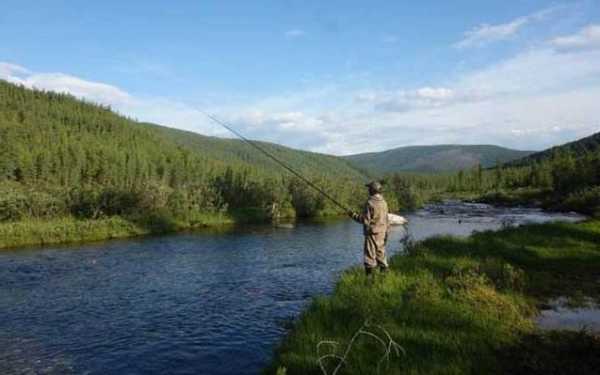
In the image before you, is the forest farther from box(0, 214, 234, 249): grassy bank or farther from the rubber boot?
the rubber boot

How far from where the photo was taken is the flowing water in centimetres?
1425

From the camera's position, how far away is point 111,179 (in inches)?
3925

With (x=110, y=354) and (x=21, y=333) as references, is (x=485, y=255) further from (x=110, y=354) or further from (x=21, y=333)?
(x=21, y=333)

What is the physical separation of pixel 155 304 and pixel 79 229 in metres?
32.0

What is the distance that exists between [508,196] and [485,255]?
99.6 meters

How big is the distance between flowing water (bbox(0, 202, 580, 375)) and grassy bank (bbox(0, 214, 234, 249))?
5707 millimetres

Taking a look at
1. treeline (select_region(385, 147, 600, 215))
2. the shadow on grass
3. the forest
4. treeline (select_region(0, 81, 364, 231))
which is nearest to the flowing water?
the shadow on grass

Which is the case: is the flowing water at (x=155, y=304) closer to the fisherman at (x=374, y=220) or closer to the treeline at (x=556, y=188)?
the fisherman at (x=374, y=220)

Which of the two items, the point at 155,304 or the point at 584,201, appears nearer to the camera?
the point at 155,304

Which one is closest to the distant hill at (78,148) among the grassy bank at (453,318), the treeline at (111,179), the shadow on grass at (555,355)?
the treeline at (111,179)

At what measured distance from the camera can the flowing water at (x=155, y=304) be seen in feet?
46.8

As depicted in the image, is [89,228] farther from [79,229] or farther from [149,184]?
[149,184]

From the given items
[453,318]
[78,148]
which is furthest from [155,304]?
[78,148]

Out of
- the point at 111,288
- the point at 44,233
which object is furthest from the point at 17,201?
the point at 111,288
